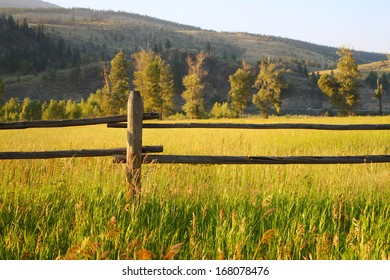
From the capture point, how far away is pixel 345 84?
5847cm

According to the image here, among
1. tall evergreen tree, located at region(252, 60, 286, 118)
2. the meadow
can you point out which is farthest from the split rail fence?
tall evergreen tree, located at region(252, 60, 286, 118)

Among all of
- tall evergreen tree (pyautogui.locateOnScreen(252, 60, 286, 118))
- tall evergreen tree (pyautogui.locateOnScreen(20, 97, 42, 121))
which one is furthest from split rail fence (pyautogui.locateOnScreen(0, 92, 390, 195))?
tall evergreen tree (pyautogui.locateOnScreen(20, 97, 42, 121))

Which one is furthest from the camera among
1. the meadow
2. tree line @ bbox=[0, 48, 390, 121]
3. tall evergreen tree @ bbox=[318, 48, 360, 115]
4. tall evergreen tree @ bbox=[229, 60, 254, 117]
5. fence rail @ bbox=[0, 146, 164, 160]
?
tall evergreen tree @ bbox=[229, 60, 254, 117]

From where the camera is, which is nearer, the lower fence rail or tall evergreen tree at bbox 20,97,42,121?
the lower fence rail

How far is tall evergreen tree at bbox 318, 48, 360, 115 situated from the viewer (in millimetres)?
56719

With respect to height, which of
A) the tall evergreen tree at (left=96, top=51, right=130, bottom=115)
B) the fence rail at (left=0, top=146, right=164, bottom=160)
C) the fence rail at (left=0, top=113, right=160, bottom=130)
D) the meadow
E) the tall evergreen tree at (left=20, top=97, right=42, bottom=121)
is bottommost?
the tall evergreen tree at (left=20, top=97, right=42, bottom=121)

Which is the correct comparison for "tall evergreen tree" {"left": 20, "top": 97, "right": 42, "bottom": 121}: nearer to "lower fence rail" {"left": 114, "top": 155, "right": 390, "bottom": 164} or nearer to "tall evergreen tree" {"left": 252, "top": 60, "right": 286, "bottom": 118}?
"tall evergreen tree" {"left": 252, "top": 60, "right": 286, "bottom": 118}

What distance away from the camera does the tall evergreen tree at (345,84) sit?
2233 inches

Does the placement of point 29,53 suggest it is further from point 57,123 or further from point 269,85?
point 57,123

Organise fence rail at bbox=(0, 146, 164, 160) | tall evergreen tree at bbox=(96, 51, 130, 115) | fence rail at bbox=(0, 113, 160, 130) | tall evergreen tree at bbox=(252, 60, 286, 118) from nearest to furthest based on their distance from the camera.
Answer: fence rail at bbox=(0, 146, 164, 160) → fence rail at bbox=(0, 113, 160, 130) → tall evergreen tree at bbox=(96, 51, 130, 115) → tall evergreen tree at bbox=(252, 60, 286, 118)

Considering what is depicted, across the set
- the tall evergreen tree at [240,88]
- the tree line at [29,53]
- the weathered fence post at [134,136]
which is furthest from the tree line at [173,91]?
the tree line at [29,53]

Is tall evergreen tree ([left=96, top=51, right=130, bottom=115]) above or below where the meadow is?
below

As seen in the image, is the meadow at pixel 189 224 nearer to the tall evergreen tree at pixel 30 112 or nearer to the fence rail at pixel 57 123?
the fence rail at pixel 57 123

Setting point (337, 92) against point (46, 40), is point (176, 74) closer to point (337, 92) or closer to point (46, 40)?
point (337, 92)
